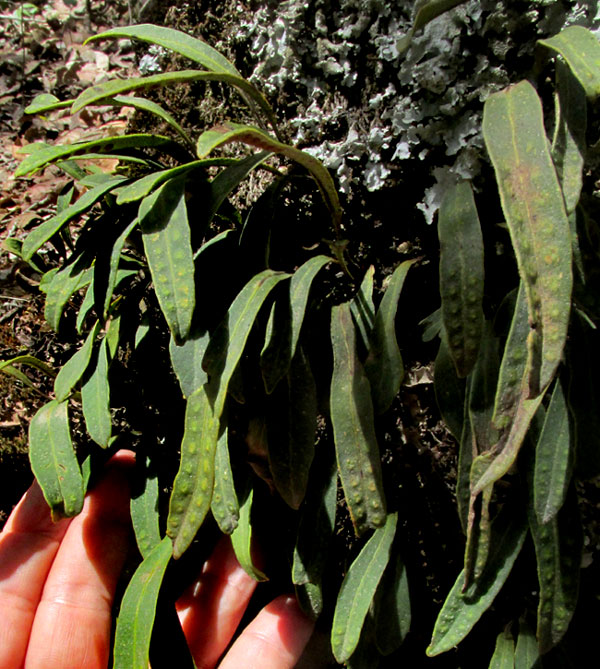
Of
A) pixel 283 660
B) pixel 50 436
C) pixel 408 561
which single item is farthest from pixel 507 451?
pixel 50 436

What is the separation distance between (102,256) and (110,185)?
0.09 metres

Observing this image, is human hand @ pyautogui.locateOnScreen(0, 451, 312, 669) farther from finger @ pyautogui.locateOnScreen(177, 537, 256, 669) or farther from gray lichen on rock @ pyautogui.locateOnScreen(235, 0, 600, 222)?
gray lichen on rock @ pyautogui.locateOnScreen(235, 0, 600, 222)

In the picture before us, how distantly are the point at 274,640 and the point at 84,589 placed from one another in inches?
13.1

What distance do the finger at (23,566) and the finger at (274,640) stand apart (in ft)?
1.15

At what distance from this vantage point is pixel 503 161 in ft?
1.90

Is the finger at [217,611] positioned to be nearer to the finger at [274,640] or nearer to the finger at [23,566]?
the finger at [274,640]

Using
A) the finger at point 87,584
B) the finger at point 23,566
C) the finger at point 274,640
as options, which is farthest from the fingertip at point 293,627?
the finger at point 23,566

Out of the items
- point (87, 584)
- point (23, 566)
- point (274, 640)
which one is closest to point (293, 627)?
point (274, 640)

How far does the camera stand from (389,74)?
92 centimetres

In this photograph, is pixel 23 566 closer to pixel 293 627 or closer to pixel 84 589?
pixel 84 589

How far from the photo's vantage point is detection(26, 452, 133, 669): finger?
983mm

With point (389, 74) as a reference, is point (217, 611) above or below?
below

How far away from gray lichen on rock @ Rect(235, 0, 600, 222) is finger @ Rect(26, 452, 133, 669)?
0.64 meters

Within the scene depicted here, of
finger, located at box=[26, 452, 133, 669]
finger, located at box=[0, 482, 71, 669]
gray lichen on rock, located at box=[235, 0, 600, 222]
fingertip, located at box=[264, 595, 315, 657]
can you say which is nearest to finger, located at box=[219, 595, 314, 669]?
fingertip, located at box=[264, 595, 315, 657]
